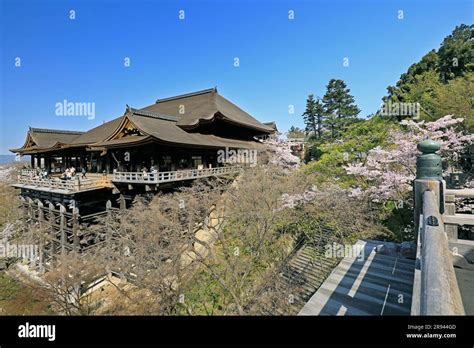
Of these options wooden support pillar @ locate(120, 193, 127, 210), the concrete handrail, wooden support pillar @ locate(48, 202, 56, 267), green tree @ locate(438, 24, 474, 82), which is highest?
green tree @ locate(438, 24, 474, 82)

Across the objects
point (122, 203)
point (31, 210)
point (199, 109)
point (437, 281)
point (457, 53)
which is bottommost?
point (31, 210)

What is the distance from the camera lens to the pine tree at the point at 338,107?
98.1 ft

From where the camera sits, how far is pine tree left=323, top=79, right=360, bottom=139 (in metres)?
29.9

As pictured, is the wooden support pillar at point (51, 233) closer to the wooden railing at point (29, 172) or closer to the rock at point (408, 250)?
the wooden railing at point (29, 172)

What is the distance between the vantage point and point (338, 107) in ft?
103

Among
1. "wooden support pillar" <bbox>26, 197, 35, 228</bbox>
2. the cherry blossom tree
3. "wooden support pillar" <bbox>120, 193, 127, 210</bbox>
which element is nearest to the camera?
the cherry blossom tree

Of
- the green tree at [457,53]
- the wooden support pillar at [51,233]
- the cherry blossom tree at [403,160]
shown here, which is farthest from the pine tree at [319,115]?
the wooden support pillar at [51,233]

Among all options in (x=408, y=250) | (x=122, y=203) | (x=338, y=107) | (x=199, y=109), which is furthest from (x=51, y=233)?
(x=338, y=107)

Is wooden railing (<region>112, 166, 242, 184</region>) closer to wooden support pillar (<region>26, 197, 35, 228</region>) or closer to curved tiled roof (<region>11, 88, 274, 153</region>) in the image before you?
curved tiled roof (<region>11, 88, 274, 153</region>)

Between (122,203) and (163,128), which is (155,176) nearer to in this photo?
(122,203)

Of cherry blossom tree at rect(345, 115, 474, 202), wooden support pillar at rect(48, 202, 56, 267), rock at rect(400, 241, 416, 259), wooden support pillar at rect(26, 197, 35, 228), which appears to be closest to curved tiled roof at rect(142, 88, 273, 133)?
wooden support pillar at rect(48, 202, 56, 267)
